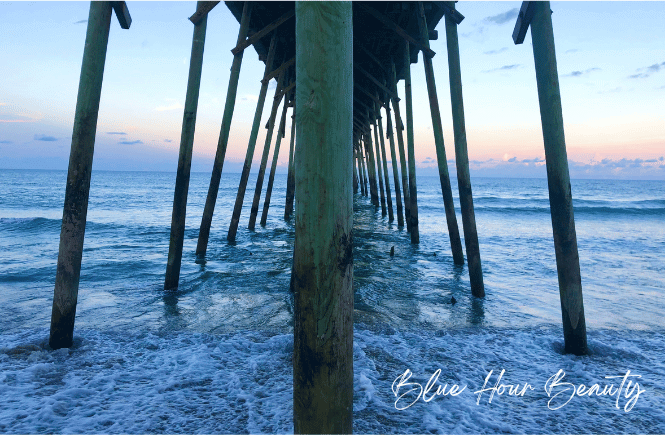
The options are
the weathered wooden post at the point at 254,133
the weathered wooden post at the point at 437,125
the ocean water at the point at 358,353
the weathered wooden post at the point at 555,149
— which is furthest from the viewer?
the weathered wooden post at the point at 254,133

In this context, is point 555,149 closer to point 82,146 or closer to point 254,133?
point 82,146

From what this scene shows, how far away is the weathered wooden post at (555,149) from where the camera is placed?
256 centimetres

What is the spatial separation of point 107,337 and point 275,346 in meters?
1.43

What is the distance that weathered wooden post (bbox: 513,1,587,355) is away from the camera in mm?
2559

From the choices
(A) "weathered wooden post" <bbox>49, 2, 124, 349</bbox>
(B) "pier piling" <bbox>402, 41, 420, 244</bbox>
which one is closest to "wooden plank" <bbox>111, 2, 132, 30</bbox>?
(A) "weathered wooden post" <bbox>49, 2, 124, 349</bbox>

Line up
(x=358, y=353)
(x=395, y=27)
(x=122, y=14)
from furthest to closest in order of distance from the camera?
(x=395, y=27), (x=122, y=14), (x=358, y=353)

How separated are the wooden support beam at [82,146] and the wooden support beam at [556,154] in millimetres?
3001

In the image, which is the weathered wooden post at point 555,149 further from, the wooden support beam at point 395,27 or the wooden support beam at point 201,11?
the wooden support beam at point 201,11

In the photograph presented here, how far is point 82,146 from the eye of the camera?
2.65 metres

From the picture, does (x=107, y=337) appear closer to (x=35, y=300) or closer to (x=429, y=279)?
(x=35, y=300)

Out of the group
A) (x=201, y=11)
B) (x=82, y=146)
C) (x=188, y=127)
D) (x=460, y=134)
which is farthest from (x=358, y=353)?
(x=201, y=11)

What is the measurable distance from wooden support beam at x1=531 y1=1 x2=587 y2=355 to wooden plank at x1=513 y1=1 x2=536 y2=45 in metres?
0.03

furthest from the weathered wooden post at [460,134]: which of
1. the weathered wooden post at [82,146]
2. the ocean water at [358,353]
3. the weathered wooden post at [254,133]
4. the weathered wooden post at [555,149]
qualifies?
the weathered wooden post at [254,133]

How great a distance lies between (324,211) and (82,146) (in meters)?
2.22
